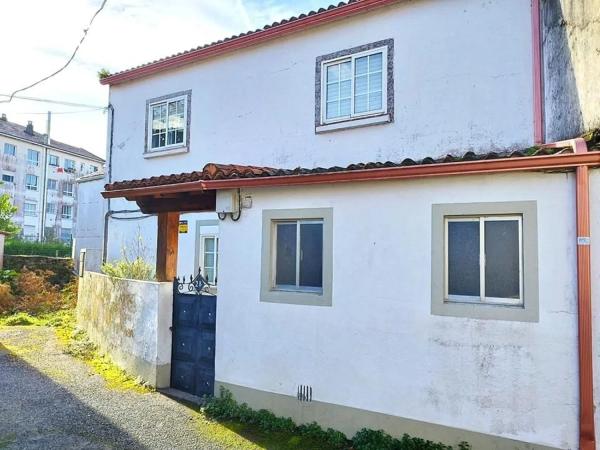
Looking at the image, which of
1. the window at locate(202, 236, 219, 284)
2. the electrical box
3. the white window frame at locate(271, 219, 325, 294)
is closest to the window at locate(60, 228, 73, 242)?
the window at locate(202, 236, 219, 284)

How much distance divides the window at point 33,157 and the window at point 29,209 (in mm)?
4819

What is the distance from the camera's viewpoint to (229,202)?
7047 mm

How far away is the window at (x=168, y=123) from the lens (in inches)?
486

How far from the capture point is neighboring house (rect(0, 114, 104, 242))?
5041cm

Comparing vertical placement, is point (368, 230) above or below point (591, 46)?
below

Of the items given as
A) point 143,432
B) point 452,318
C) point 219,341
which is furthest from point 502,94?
point 143,432

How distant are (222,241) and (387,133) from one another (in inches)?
160

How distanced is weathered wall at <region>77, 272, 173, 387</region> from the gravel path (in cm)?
52

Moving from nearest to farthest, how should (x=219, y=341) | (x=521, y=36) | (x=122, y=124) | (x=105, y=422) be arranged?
1. (x=105, y=422)
2. (x=219, y=341)
3. (x=521, y=36)
4. (x=122, y=124)

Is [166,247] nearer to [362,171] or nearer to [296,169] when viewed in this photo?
[296,169]

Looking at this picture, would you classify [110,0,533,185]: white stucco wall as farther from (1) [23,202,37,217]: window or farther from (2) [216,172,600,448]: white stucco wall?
(1) [23,202,37,217]: window

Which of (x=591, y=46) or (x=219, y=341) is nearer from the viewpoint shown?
(x=591, y=46)

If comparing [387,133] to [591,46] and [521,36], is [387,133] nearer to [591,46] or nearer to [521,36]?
[521,36]

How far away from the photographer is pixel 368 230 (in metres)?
5.95
